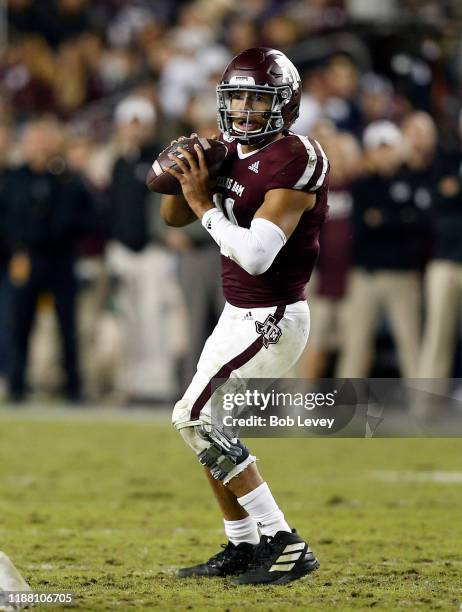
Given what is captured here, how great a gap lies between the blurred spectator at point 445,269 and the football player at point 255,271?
4508 mm

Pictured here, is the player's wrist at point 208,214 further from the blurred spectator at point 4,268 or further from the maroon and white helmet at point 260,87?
the blurred spectator at point 4,268

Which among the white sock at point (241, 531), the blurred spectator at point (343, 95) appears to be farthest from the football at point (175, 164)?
the blurred spectator at point (343, 95)

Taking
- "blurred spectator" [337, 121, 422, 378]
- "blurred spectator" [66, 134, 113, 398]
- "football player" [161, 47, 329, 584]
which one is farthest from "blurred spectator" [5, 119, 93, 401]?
"football player" [161, 47, 329, 584]

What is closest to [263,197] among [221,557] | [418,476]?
[221,557]

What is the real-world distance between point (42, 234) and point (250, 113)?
5.97 meters

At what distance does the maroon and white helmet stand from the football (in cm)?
11

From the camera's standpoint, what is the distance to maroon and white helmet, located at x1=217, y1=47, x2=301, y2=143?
16.3ft

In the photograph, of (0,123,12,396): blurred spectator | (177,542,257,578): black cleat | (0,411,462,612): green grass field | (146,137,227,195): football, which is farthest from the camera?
(0,123,12,396): blurred spectator

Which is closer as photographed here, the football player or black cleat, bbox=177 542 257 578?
the football player

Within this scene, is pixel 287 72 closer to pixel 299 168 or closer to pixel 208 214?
pixel 299 168

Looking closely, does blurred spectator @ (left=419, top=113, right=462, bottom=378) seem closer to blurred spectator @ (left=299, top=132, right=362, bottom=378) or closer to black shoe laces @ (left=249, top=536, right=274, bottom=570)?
blurred spectator @ (left=299, top=132, right=362, bottom=378)

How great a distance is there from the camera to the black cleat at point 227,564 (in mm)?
5133

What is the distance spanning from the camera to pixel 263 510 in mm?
4996

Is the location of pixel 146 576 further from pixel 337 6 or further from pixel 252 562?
pixel 337 6
